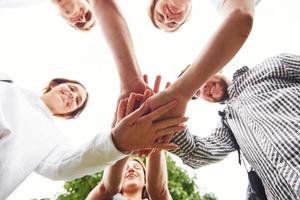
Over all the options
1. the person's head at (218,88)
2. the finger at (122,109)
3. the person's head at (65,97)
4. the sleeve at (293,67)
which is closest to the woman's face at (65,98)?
the person's head at (65,97)

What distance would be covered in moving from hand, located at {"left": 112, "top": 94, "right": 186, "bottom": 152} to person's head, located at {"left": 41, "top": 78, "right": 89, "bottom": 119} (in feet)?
5.11

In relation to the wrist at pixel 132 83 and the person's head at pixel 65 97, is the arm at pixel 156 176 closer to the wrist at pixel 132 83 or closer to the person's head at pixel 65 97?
the wrist at pixel 132 83

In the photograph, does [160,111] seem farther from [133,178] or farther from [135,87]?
[133,178]

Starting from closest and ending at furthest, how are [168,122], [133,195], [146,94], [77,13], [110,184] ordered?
[168,122]
[146,94]
[110,184]
[133,195]
[77,13]

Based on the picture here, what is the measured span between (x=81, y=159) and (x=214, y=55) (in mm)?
560

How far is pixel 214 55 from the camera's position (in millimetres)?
1208

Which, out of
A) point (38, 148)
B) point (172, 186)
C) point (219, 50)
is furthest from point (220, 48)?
point (172, 186)

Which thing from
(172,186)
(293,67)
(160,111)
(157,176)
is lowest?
(172,186)

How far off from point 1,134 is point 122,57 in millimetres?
574

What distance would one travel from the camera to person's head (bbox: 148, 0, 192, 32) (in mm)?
2238

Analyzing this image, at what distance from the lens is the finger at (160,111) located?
114 centimetres

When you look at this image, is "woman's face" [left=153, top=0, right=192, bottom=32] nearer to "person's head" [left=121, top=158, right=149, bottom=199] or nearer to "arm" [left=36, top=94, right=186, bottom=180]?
"person's head" [left=121, top=158, right=149, bottom=199]

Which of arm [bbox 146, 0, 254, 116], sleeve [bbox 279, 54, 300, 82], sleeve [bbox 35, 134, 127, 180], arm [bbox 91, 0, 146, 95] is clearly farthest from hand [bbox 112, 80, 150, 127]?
sleeve [bbox 279, 54, 300, 82]

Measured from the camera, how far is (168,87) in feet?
4.19
